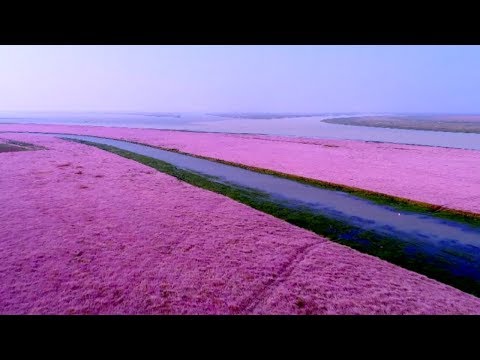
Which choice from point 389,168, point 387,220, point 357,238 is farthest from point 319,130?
point 357,238

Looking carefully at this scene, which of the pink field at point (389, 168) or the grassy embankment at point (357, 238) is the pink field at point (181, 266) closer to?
the grassy embankment at point (357, 238)

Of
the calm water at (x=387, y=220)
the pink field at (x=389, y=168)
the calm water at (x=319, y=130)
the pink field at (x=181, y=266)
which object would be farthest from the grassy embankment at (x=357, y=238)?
the calm water at (x=319, y=130)

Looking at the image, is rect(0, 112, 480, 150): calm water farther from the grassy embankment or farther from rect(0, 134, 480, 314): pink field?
rect(0, 134, 480, 314): pink field

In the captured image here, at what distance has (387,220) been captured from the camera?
11.4 m

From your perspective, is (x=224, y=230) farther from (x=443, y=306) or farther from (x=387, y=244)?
(x=443, y=306)

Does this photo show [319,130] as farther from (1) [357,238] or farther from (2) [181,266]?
(2) [181,266]

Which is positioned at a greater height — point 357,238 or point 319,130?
point 357,238

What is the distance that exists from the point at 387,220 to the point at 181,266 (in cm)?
782

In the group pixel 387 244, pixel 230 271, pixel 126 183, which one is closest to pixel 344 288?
pixel 230 271

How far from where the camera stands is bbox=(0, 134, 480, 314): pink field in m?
6.15

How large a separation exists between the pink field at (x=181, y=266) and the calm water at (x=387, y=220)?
2.04m

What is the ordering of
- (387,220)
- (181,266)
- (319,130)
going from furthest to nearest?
(319,130), (387,220), (181,266)

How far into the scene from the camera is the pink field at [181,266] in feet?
20.2

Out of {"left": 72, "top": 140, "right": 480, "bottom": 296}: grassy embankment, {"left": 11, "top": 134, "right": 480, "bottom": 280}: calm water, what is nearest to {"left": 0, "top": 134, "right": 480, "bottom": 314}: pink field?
{"left": 72, "top": 140, "right": 480, "bottom": 296}: grassy embankment
